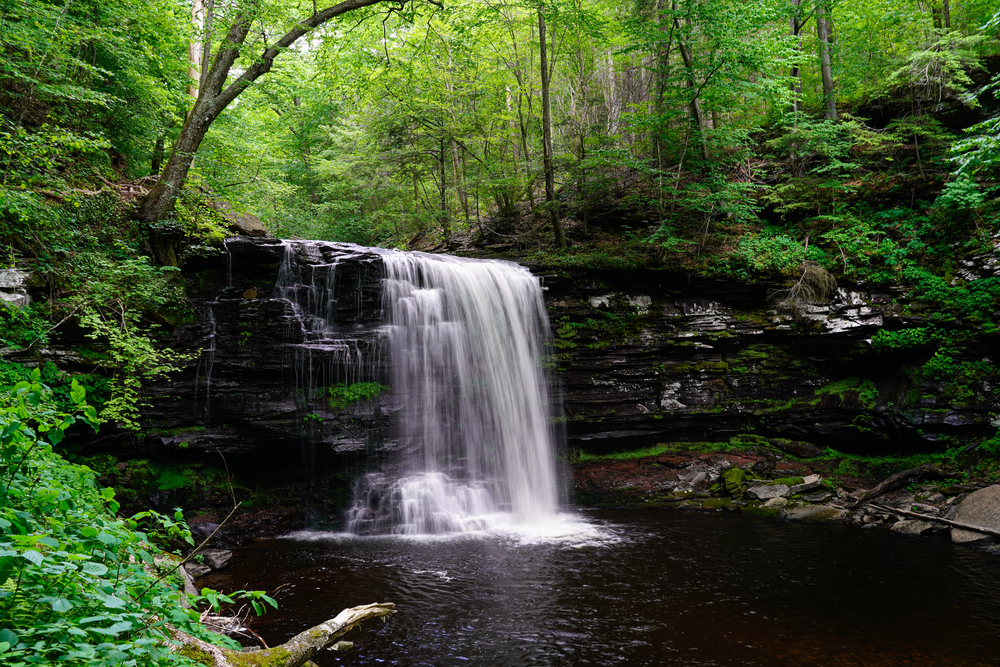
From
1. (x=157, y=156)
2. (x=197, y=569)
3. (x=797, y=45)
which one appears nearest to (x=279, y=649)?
(x=197, y=569)

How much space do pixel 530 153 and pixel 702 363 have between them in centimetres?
992

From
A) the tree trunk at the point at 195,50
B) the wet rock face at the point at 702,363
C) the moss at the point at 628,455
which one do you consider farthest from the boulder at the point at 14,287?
the moss at the point at 628,455

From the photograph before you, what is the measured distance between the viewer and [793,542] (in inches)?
309

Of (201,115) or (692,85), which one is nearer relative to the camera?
(201,115)

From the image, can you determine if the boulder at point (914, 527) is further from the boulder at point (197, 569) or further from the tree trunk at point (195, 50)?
the tree trunk at point (195, 50)

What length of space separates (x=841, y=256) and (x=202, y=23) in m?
15.9

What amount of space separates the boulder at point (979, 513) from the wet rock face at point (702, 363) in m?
2.62

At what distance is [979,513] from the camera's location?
7.71 m

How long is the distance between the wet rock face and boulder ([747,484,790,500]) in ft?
4.97

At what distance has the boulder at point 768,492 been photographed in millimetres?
9562

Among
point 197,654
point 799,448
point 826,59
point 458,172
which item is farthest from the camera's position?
point 458,172

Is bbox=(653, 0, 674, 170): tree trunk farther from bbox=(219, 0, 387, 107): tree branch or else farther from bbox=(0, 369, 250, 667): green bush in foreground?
bbox=(0, 369, 250, 667): green bush in foreground

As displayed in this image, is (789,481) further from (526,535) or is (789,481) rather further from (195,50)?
(195,50)

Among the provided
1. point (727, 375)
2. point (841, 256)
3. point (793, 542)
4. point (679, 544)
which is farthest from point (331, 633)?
point (841, 256)
